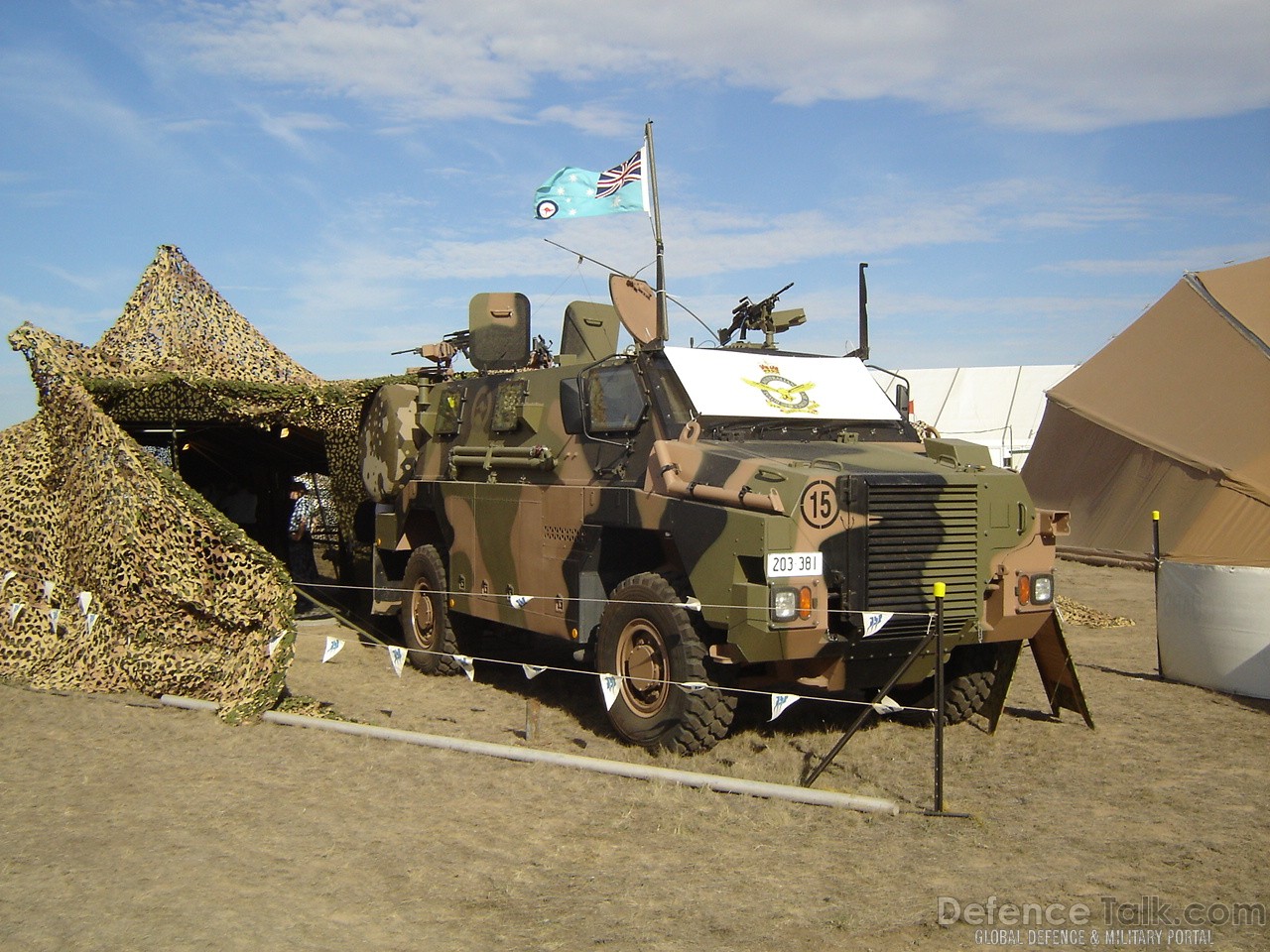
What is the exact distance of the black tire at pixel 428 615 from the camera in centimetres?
998

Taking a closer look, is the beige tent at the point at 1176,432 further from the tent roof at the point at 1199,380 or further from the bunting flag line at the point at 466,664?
the bunting flag line at the point at 466,664

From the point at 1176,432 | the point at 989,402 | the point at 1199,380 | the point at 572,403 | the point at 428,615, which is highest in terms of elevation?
the point at 989,402

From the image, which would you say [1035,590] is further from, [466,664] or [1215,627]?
[466,664]

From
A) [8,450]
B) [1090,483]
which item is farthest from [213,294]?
[1090,483]

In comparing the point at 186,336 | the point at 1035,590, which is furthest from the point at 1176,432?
the point at 186,336

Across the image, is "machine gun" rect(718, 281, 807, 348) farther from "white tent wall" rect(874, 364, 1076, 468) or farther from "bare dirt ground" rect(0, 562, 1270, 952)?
"white tent wall" rect(874, 364, 1076, 468)

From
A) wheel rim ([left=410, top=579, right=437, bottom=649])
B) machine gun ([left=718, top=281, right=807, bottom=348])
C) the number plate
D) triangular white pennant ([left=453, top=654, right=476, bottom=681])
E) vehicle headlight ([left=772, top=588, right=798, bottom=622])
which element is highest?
machine gun ([left=718, top=281, right=807, bottom=348])

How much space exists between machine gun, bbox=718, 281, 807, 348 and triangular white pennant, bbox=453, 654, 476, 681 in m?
3.21

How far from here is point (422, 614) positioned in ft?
34.3

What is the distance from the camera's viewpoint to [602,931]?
436 centimetres

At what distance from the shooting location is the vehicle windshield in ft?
25.8

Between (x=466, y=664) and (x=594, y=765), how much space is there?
2.73m

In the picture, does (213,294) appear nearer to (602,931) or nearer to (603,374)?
(603,374)

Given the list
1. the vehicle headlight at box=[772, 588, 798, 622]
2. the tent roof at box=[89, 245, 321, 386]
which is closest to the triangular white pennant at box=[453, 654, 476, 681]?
the vehicle headlight at box=[772, 588, 798, 622]
